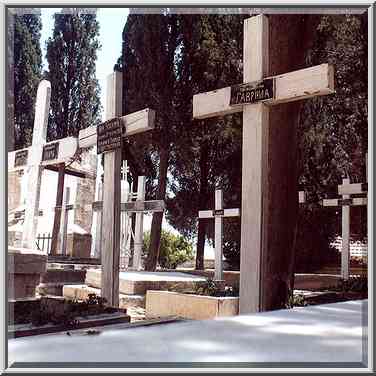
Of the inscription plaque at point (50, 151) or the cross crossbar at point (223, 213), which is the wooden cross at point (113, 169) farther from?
the cross crossbar at point (223, 213)

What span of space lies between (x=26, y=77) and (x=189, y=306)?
35.1ft

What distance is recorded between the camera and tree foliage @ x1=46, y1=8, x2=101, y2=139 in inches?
664

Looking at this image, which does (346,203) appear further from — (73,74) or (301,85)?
(73,74)

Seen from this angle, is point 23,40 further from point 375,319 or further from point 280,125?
point 375,319

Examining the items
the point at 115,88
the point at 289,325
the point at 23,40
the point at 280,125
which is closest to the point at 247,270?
the point at 280,125

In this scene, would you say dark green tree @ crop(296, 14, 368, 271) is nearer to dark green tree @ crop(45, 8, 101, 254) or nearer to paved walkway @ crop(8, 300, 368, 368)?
dark green tree @ crop(45, 8, 101, 254)

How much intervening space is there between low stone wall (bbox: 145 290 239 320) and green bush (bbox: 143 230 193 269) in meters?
12.4

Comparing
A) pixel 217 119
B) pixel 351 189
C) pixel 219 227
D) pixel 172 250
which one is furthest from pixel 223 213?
pixel 172 250

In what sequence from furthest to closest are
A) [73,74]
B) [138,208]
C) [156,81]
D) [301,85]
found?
1. [73,74]
2. [156,81]
3. [138,208]
4. [301,85]

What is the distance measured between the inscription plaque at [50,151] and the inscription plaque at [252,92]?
3.16m

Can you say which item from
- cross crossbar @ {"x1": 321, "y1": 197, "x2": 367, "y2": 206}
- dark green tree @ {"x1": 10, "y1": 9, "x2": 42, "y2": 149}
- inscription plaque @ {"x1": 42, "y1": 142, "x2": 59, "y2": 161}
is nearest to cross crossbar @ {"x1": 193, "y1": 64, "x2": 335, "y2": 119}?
inscription plaque @ {"x1": 42, "y1": 142, "x2": 59, "y2": 161}

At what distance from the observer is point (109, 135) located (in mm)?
5465

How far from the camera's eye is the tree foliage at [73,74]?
16859 millimetres

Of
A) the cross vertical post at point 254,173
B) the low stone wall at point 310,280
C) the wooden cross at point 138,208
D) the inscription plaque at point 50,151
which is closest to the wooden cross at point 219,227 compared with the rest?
the wooden cross at point 138,208
